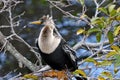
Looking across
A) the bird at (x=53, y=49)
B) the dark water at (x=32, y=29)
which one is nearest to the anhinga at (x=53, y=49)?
the bird at (x=53, y=49)

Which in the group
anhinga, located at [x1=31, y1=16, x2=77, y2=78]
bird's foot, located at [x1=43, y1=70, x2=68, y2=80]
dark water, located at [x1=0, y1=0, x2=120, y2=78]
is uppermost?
dark water, located at [x1=0, y1=0, x2=120, y2=78]

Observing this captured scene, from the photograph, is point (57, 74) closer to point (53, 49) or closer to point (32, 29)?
point (53, 49)

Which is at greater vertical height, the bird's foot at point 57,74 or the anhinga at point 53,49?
the anhinga at point 53,49

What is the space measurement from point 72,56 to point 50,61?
17 cm

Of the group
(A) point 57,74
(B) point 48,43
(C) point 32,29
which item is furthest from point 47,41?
(C) point 32,29

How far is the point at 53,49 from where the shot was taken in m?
3.02

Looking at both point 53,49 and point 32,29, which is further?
point 32,29

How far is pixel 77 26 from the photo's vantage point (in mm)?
5551

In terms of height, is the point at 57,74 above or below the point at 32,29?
below

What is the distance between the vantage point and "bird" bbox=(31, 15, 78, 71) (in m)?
2.93

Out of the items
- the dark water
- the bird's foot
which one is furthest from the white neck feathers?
the dark water

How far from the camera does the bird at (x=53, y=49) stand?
2928 millimetres

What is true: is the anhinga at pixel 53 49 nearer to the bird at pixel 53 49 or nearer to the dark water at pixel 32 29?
the bird at pixel 53 49

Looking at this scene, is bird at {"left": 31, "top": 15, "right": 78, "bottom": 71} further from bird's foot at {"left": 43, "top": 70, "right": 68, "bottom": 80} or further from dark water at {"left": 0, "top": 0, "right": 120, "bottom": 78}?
dark water at {"left": 0, "top": 0, "right": 120, "bottom": 78}
